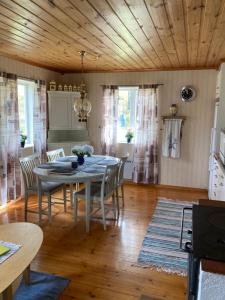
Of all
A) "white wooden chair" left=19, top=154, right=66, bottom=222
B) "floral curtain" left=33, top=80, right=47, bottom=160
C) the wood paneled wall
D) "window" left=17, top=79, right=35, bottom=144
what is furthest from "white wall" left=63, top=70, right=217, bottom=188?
"white wooden chair" left=19, top=154, right=66, bottom=222

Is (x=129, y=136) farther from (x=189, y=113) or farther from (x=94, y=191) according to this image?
(x=94, y=191)

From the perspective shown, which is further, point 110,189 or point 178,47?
point 110,189

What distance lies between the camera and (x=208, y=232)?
1124 millimetres

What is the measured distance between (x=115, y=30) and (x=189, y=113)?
276 cm

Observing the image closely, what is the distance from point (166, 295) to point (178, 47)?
2730mm

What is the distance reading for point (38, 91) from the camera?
4520 millimetres

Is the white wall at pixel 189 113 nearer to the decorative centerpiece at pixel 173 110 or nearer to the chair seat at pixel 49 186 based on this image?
the decorative centerpiece at pixel 173 110

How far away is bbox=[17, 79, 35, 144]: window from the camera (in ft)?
14.4

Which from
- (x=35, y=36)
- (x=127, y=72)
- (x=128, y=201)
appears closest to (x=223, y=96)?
(x=127, y=72)

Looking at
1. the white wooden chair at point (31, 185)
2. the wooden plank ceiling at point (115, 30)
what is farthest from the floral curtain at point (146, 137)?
the white wooden chair at point (31, 185)

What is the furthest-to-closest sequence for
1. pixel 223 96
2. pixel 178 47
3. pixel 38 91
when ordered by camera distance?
pixel 38 91 → pixel 223 96 → pixel 178 47

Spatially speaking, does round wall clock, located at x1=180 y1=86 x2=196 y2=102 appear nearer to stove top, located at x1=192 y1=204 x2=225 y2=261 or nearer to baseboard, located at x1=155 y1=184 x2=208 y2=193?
baseboard, located at x1=155 y1=184 x2=208 y2=193

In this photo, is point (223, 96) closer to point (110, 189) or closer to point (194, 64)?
point (194, 64)

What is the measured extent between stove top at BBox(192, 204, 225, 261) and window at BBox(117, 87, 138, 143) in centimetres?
388
